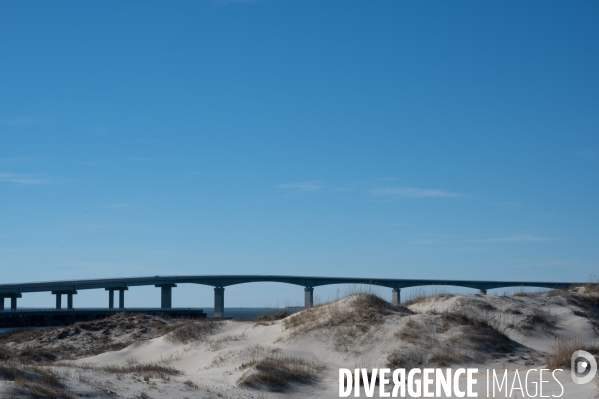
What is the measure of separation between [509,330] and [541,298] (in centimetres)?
668

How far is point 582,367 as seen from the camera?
21.0 m

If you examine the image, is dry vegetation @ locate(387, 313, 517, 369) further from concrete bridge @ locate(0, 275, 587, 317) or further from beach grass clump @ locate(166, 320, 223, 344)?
concrete bridge @ locate(0, 275, 587, 317)

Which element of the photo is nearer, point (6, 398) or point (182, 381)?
point (6, 398)

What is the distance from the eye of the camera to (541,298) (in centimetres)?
3662

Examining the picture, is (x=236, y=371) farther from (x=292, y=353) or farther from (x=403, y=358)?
(x=403, y=358)

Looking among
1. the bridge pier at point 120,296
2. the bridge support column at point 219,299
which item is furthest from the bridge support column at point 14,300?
the bridge support column at point 219,299

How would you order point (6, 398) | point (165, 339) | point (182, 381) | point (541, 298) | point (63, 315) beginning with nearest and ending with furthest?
point (6, 398) → point (182, 381) → point (165, 339) → point (541, 298) → point (63, 315)

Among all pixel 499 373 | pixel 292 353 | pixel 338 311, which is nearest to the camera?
pixel 499 373

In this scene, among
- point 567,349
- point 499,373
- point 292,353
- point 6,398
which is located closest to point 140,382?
point 6,398

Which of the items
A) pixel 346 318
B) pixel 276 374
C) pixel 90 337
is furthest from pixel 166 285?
pixel 276 374

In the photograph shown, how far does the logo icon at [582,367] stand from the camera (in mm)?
19531

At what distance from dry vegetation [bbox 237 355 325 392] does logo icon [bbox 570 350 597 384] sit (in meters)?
7.84

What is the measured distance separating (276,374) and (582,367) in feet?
30.0

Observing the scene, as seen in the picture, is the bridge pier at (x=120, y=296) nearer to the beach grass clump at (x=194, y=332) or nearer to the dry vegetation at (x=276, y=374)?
the beach grass clump at (x=194, y=332)
